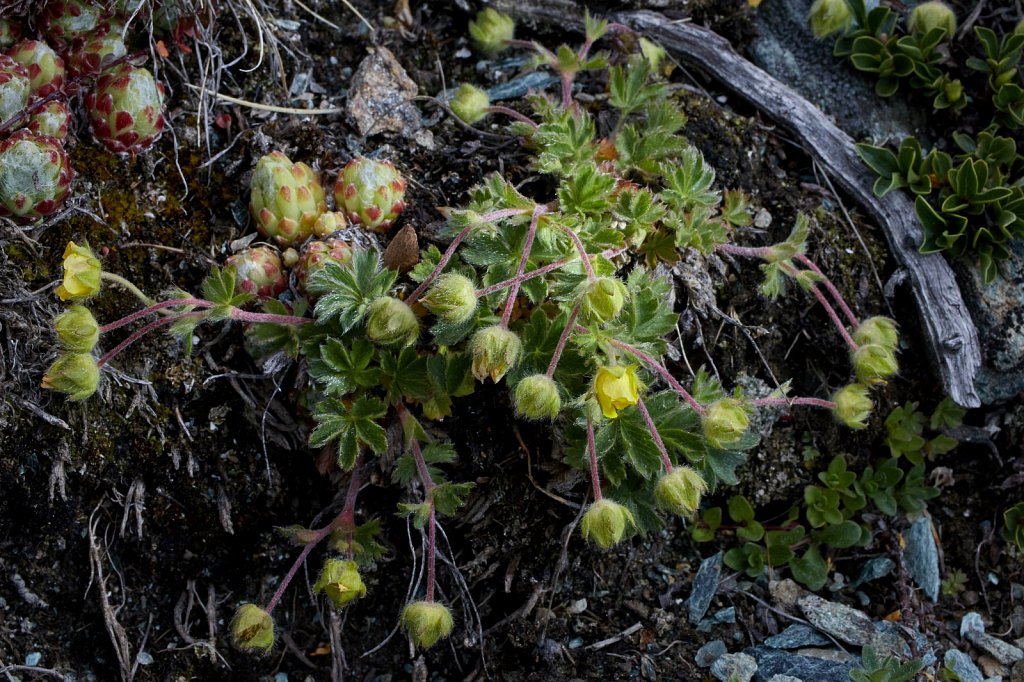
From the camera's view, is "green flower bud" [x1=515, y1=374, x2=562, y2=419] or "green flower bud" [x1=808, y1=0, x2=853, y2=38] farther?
"green flower bud" [x1=808, y1=0, x2=853, y2=38]

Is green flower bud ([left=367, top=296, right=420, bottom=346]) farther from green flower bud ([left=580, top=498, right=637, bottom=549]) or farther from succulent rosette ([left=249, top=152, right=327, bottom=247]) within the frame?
green flower bud ([left=580, top=498, right=637, bottom=549])

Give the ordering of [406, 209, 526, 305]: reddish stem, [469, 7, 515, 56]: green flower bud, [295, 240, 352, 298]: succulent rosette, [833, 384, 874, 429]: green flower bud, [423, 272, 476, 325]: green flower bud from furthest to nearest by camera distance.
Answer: [469, 7, 515, 56]: green flower bud, [833, 384, 874, 429]: green flower bud, [295, 240, 352, 298]: succulent rosette, [406, 209, 526, 305]: reddish stem, [423, 272, 476, 325]: green flower bud

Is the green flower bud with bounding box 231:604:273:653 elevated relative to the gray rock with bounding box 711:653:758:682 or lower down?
elevated

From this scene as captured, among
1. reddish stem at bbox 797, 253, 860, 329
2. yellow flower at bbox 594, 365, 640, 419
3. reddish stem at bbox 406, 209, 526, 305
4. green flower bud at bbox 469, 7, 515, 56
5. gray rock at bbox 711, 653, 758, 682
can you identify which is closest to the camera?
yellow flower at bbox 594, 365, 640, 419

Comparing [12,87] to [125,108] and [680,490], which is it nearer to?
[125,108]

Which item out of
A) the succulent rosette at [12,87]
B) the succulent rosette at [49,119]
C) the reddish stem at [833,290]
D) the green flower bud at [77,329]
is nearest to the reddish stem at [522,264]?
the reddish stem at [833,290]

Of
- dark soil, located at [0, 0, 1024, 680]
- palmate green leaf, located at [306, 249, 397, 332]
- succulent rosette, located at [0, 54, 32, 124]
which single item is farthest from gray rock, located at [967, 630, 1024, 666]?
succulent rosette, located at [0, 54, 32, 124]

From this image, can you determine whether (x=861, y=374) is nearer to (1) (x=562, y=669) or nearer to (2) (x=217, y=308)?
(1) (x=562, y=669)
